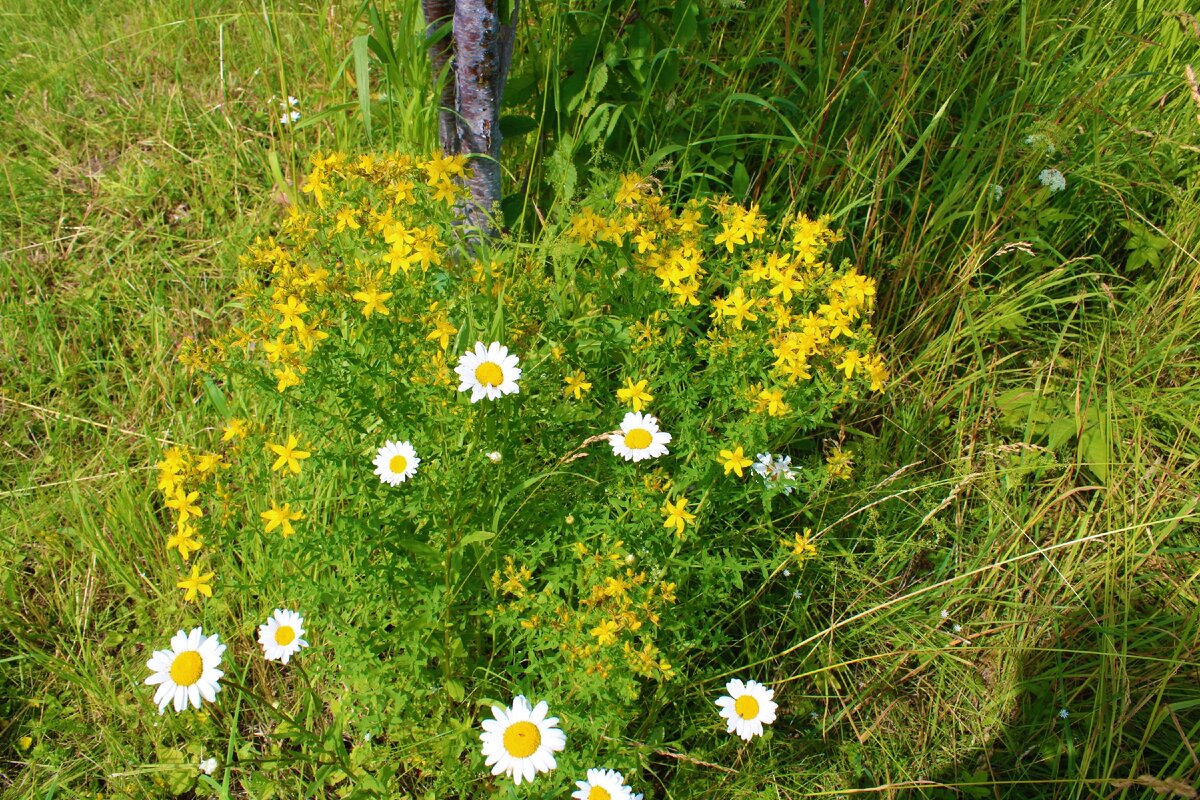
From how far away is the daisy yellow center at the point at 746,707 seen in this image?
1.84 m

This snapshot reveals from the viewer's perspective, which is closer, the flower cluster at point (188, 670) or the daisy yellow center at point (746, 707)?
the flower cluster at point (188, 670)

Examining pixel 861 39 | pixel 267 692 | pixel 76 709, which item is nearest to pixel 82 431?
pixel 76 709

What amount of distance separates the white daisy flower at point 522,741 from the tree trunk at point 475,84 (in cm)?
116

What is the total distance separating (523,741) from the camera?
60.8 inches

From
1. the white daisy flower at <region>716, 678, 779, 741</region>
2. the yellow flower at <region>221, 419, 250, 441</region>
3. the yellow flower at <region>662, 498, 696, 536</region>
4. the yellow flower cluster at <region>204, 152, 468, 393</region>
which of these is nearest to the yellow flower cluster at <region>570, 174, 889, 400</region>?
the yellow flower at <region>662, 498, 696, 536</region>

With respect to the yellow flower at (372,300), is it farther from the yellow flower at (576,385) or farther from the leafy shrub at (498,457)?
the yellow flower at (576,385)

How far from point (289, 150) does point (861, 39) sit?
2.11 metres

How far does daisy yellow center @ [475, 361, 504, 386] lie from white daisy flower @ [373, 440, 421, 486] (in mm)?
223

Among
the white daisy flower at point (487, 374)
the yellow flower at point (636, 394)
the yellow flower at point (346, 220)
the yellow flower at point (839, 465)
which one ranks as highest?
the yellow flower at point (346, 220)

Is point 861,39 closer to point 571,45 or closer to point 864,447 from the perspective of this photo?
point 571,45

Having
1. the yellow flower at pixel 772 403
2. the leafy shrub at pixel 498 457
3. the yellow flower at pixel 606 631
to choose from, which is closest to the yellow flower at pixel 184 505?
the leafy shrub at pixel 498 457

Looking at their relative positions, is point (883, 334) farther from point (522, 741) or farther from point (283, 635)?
point (283, 635)

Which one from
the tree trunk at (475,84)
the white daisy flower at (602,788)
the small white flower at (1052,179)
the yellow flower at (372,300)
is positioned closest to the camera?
the white daisy flower at (602,788)

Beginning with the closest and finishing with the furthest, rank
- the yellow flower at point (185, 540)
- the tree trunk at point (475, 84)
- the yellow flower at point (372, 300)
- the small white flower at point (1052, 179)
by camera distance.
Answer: the yellow flower at point (185, 540), the yellow flower at point (372, 300), the tree trunk at point (475, 84), the small white flower at point (1052, 179)
